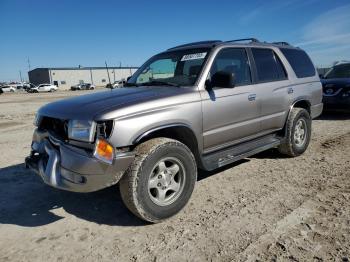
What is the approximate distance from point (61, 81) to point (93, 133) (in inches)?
3352

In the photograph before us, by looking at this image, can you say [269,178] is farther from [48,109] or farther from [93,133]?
[48,109]

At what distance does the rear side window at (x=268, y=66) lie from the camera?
16.9 ft

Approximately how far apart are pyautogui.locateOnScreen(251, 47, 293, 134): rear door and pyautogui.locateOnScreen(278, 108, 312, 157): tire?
18 cm

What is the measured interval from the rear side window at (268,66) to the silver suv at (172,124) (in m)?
0.02

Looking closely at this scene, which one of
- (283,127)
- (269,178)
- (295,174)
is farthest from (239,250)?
(283,127)

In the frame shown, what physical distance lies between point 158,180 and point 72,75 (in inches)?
3386

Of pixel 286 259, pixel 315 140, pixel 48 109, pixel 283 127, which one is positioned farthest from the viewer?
pixel 315 140

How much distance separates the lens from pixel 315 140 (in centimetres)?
730

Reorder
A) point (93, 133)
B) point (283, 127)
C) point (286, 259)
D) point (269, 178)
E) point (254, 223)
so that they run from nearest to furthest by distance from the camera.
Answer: point (286, 259)
point (93, 133)
point (254, 223)
point (269, 178)
point (283, 127)

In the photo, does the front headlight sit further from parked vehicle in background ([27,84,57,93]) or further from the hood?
parked vehicle in background ([27,84,57,93])

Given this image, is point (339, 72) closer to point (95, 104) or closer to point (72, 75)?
point (95, 104)

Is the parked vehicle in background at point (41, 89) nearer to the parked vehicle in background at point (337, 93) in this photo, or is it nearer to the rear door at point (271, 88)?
the parked vehicle in background at point (337, 93)

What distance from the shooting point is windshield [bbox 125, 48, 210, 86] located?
14.6 ft

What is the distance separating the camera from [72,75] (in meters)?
84.7
